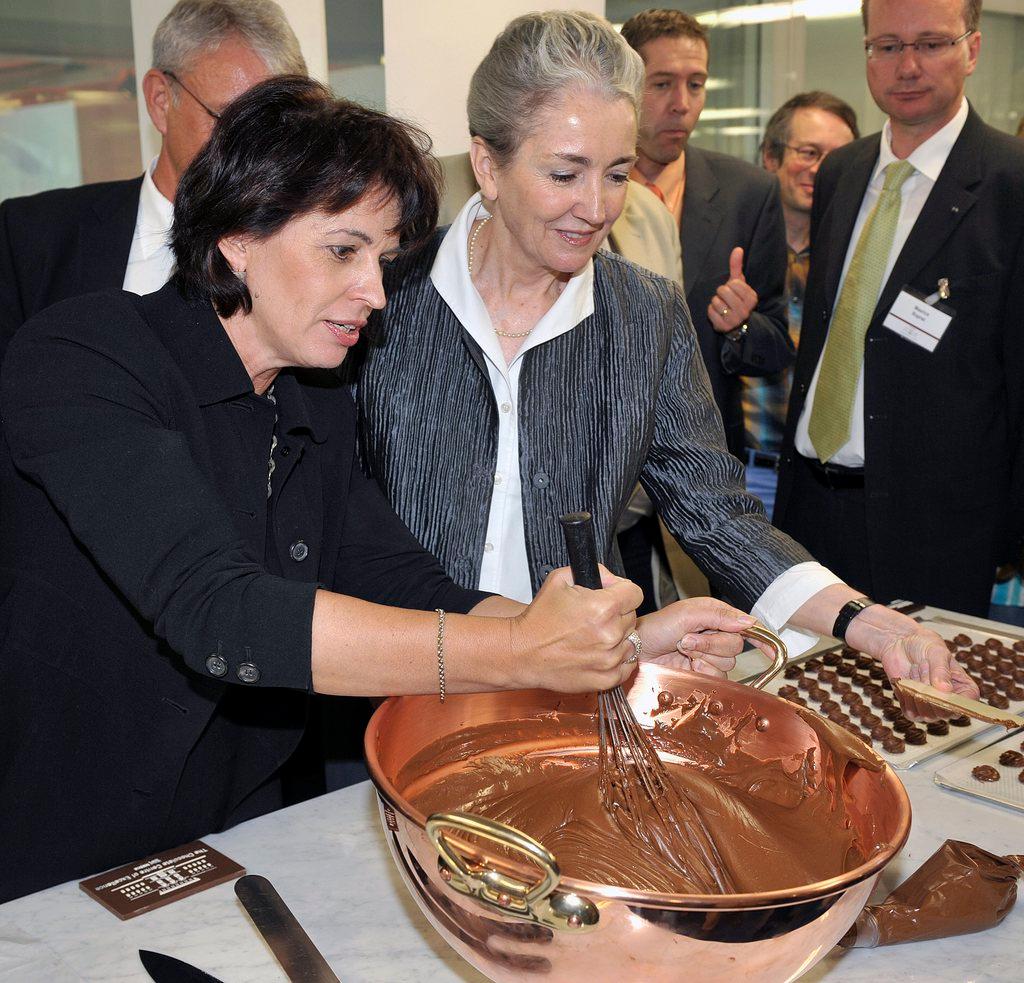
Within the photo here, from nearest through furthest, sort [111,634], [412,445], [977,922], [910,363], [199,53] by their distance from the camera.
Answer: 1. [977,922]
2. [111,634]
3. [412,445]
4. [199,53]
5. [910,363]

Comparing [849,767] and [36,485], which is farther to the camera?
[36,485]

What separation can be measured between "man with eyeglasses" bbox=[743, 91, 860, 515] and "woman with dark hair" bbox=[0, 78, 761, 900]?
8.36 feet

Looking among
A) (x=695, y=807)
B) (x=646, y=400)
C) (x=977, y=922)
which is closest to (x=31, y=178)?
(x=646, y=400)

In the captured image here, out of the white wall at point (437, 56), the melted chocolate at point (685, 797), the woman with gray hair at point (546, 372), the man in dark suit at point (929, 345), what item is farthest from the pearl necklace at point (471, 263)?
the white wall at point (437, 56)

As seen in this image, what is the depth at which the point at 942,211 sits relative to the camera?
2994 mm

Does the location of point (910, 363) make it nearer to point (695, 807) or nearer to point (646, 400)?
point (646, 400)

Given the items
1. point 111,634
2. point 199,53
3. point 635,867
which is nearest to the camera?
point 635,867

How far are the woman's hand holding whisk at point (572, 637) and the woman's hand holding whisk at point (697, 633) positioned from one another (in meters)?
0.35

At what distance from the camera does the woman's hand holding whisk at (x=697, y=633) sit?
142 centimetres

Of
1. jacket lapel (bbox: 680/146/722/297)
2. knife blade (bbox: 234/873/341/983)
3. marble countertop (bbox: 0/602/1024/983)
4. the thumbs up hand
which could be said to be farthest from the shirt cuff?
jacket lapel (bbox: 680/146/722/297)

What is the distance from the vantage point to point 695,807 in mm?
1103

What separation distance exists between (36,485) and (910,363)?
2335 millimetres

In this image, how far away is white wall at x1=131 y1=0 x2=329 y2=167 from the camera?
3199mm

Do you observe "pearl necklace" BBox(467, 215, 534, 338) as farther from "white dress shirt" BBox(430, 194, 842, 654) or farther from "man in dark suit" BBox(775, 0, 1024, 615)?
"man in dark suit" BBox(775, 0, 1024, 615)
